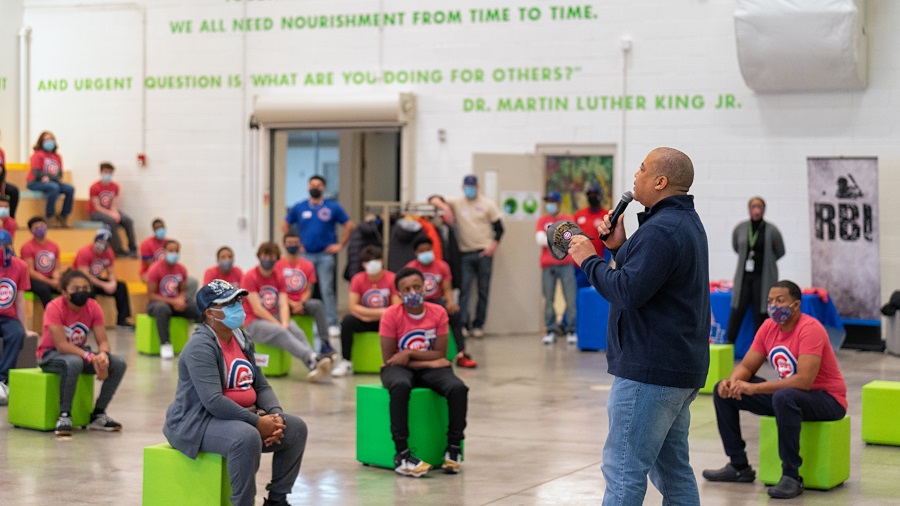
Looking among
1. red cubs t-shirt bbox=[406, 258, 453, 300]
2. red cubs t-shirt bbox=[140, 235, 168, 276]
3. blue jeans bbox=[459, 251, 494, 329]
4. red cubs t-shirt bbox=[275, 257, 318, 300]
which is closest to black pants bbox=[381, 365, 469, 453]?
red cubs t-shirt bbox=[406, 258, 453, 300]

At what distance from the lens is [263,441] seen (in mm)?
5172

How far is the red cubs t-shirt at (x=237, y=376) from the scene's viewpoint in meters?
5.24

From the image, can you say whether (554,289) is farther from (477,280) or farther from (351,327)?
(351,327)

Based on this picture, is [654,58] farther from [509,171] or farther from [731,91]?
[509,171]

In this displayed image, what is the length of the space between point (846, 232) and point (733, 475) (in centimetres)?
615

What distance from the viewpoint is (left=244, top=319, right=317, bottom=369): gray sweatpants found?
9.75m

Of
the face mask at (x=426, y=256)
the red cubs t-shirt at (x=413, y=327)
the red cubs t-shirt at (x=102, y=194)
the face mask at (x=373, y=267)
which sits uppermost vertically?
the red cubs t-shirt at (x=102, y=194)

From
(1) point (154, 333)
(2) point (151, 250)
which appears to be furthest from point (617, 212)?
(2) point (151, 250)

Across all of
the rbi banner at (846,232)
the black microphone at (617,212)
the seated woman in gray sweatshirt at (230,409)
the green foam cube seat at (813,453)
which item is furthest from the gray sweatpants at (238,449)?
the rbi banner at (846,232)

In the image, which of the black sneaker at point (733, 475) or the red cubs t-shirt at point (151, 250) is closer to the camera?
the black sneaker at point (733, 475)

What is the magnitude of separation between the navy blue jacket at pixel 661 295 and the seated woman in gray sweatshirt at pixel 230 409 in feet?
6.04

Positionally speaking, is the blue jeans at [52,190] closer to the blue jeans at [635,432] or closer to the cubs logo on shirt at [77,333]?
the cubs logo on shirt at [77,333]

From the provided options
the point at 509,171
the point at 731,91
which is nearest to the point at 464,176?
the point at 509,171

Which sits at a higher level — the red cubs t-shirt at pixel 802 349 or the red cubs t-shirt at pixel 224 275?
the red cubs t-shirt at pixel 224 275
